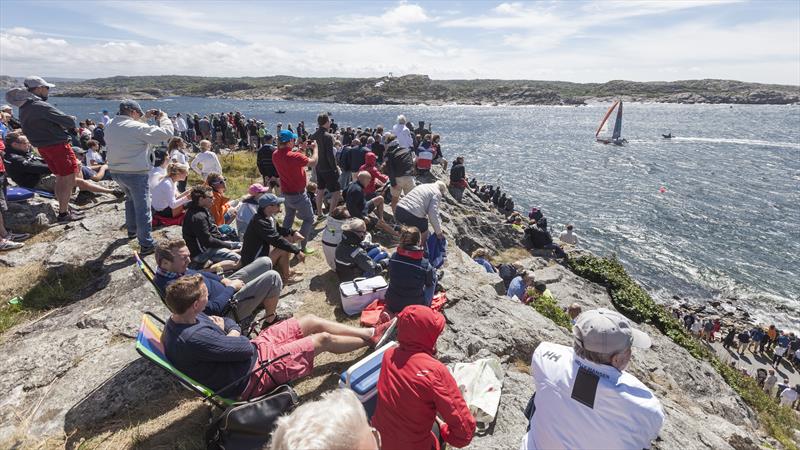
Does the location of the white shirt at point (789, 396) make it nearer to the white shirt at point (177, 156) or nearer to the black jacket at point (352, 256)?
the black jacket at point (352, 256)

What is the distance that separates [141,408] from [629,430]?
16.3 feet

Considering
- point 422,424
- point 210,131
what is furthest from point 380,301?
point 210,131

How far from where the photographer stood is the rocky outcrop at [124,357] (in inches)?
177

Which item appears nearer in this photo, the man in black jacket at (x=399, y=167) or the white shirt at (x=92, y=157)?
the man in black jacket at (x=399, y=167)

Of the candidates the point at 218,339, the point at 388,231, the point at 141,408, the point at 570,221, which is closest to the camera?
the point at 218,339

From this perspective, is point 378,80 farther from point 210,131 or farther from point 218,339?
point 218,339

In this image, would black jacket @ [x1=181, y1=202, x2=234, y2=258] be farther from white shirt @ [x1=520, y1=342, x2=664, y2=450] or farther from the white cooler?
white shirt @ [x1=520, y1=342, x2=664, y2=450]

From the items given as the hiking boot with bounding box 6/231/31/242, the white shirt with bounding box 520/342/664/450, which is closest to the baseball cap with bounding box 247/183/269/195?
the hiking boot with bounding box 6/231/31/242

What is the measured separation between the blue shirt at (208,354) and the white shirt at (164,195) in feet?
17.7

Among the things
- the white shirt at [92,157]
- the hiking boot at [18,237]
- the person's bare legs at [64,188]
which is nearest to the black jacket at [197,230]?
the person's bare legs at [64,188]

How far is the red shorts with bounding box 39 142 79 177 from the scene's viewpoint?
7500 mm

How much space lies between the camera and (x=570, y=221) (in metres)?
30.7

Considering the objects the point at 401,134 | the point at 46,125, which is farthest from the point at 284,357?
the point at 401,134

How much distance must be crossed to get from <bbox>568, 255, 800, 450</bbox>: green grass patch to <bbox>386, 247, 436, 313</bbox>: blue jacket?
389 inches
